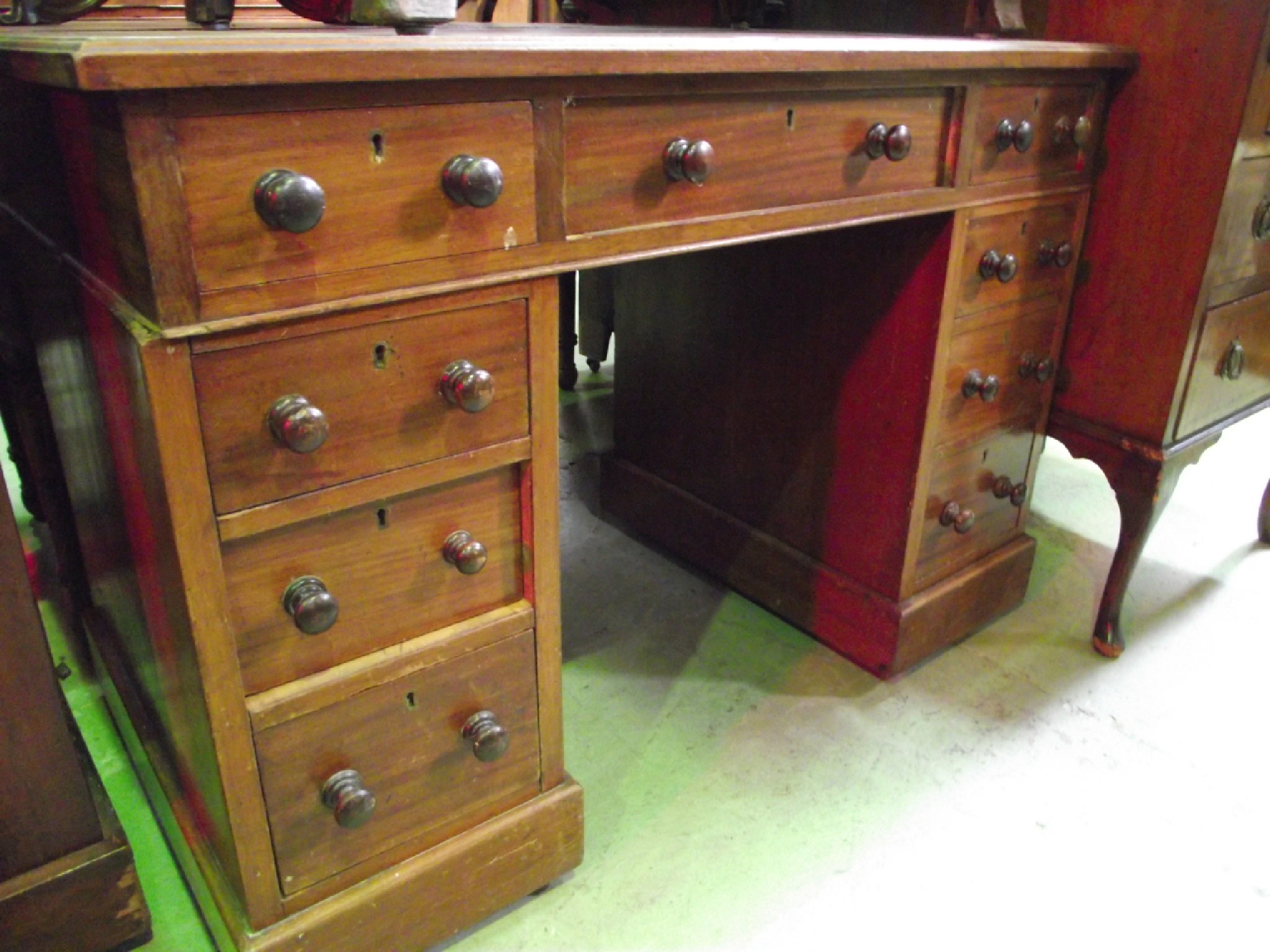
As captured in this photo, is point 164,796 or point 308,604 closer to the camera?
point 308,604

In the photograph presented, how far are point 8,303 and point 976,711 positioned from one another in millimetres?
1491

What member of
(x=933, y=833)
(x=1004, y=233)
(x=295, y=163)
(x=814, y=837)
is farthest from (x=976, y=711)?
(x=295, y=163)

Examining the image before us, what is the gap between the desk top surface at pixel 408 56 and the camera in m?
0.64

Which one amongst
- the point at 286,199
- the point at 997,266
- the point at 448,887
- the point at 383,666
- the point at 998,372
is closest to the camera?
the point at 286,199

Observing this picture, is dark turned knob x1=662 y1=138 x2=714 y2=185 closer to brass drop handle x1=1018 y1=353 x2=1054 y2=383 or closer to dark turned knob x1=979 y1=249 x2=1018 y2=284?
dark turned knob x1=979 y1=249 x2=1018 y2=284

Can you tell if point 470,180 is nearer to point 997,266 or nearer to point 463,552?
point 463,552

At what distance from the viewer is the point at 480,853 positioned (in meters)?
1.09

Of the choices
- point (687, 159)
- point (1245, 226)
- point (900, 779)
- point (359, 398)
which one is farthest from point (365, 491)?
point (1245, 226)

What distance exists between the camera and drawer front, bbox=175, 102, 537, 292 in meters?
0.70

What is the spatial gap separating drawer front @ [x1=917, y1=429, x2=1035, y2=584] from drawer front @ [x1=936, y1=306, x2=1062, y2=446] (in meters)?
0.03

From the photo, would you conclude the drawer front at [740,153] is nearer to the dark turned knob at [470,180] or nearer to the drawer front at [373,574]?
the dark turned knob at [470,180]

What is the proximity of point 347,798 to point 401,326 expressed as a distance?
0.45 meters

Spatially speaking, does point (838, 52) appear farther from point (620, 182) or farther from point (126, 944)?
point (126, 944)

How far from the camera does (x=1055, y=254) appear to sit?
147 centimetres
